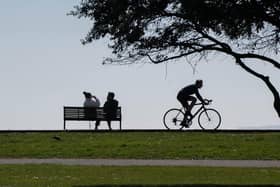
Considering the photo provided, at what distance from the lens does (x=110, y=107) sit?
30953 mm

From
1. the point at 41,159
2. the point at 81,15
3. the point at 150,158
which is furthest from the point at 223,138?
the point at 81,15

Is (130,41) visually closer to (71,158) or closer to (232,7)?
(232,7)

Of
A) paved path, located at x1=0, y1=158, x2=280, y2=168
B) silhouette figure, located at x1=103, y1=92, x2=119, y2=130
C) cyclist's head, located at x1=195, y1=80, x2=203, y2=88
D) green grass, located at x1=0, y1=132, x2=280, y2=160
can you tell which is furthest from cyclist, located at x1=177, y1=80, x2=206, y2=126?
paved path, located at x1=0, y1=158, x2=280, y2=168

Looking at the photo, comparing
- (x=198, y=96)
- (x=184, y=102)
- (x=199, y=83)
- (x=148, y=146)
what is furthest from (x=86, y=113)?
(x=148, y=146)

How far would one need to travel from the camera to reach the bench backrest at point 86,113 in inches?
1224

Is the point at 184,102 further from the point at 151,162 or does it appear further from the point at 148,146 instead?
the point at 151,162

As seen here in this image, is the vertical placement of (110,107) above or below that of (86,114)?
above

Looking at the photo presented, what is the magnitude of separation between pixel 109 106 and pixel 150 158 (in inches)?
348

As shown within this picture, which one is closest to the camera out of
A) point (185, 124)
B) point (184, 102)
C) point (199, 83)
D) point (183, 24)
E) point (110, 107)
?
point (183, 24)

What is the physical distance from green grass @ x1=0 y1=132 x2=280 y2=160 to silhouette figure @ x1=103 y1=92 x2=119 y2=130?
440 centimetres

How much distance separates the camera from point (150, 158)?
73.0 feet

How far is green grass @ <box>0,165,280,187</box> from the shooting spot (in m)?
16.7

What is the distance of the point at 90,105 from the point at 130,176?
13634mm

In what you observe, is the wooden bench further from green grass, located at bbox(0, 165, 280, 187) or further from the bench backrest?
green grass, located at bbox(0, 165, 280, 187)
